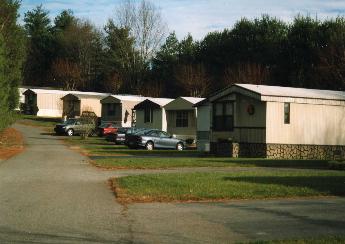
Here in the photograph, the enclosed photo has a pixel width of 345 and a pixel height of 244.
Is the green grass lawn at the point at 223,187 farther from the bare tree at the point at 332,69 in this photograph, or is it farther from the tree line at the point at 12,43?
the bare tree at the point at 332,69

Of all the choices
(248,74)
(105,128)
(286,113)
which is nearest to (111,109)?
(105,128)

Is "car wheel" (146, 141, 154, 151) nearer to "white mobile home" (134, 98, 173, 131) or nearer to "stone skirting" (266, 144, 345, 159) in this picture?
"white mobile home" (134, 98, 173, 131)

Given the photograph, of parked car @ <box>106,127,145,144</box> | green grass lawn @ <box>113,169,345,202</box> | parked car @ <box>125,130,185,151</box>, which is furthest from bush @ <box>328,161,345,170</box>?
parked car @ <box>106,127,145,144</box>

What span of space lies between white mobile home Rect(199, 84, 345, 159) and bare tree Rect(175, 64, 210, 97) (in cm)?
3182

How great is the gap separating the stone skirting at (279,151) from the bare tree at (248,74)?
24717 mm

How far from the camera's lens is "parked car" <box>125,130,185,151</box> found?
37031mm

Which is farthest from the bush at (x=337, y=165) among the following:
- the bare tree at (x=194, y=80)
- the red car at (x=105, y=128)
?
the bare tree at (x=194, y=80)

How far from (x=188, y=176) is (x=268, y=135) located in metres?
12.3

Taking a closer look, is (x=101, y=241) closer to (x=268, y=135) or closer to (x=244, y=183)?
(x=244, y=183)

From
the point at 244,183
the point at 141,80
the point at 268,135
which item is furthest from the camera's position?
the point at 141,80

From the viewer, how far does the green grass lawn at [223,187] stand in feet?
44.0

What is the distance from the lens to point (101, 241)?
334 inches

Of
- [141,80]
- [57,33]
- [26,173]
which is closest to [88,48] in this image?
[57,33]

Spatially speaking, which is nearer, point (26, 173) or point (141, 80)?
point (26, 173)
